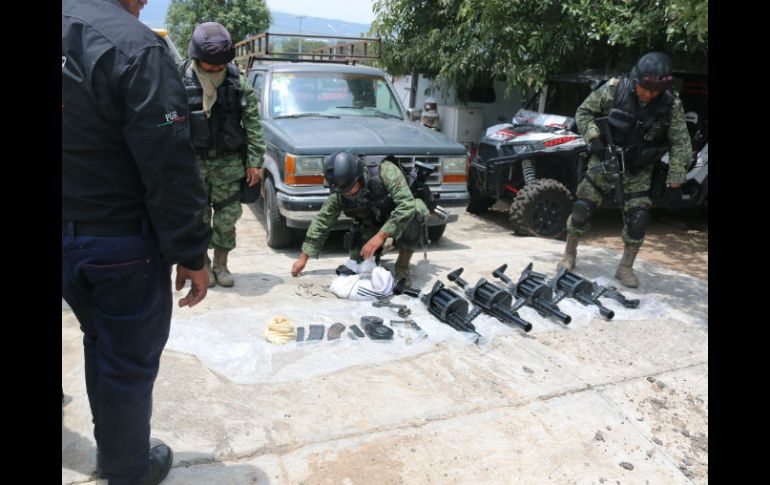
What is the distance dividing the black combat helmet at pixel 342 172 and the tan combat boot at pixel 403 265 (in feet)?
2.52

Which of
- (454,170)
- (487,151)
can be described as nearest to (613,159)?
(454,170)

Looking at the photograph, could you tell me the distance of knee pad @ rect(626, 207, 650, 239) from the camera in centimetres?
493

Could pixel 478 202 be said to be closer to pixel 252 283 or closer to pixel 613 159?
pixel 613 159

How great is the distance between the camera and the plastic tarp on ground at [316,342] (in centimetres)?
328

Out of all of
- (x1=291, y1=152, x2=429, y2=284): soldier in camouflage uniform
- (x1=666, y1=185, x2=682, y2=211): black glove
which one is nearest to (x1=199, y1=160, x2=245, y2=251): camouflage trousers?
(x1=291, y1=152, x2=429, y2=284): soldier in camouflage uniform

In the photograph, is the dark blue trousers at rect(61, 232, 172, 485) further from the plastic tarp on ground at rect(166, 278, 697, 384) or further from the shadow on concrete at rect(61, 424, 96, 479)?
the plastic tarp on ground at rect(166, 278, 697, 384)

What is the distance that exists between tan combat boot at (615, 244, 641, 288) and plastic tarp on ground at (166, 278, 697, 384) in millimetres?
509

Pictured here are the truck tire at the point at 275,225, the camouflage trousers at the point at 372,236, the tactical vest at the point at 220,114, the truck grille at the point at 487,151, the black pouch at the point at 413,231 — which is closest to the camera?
the tactical vest at the point at 220,114

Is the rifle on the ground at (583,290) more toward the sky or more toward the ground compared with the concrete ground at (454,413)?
more toward the sky

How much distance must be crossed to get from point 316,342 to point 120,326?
1716mm

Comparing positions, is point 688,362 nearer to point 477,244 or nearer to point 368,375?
point 368,375

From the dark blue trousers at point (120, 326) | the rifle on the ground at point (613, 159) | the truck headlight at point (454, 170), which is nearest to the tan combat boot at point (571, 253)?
the rifle on the ground at point (613, 159)

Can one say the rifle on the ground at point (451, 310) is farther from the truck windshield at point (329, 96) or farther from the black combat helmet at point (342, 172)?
the truck windshield at point (329, 96)

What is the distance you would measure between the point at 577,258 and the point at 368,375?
124 inches
